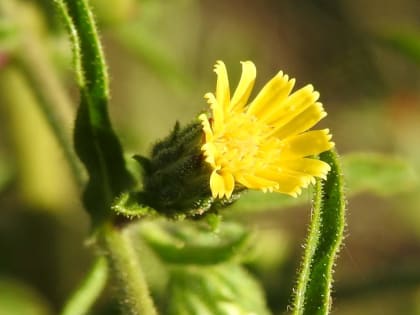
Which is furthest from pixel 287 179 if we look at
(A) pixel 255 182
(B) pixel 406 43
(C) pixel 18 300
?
(C) pixel 18 300

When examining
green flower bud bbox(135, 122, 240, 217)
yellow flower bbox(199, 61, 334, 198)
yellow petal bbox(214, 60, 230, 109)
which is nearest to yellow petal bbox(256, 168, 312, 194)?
yellow flower bbox(199, 61, 334, 198)

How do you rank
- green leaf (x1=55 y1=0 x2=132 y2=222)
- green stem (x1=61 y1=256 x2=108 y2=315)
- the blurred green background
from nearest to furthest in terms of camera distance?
1. green leaf (x1=55 y1=0 x2=132 y2=222)
2. green stem (x1=61 y1=256 x2=108 y2=315)
3. the blurred green background

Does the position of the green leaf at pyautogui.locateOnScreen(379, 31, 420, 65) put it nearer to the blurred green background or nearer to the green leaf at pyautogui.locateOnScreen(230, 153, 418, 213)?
the blurred green background

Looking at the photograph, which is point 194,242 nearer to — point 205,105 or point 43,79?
point 43,79

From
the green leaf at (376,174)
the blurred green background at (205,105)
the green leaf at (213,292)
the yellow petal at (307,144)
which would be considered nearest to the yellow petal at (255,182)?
the yellow petal at (307,144)

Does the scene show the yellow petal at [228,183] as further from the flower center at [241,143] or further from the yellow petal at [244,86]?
the yellow petal at [244,86]

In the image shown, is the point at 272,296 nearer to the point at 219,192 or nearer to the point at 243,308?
the point at 243,308

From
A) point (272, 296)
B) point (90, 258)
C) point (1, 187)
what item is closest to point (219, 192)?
Answer: point (272, 296)
